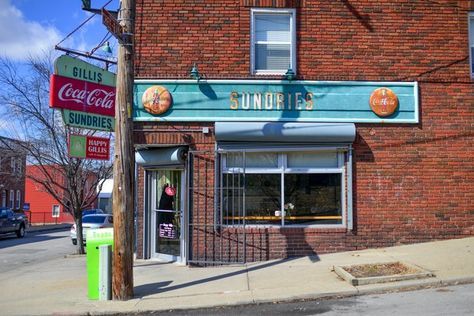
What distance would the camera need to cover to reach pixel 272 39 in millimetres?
11930

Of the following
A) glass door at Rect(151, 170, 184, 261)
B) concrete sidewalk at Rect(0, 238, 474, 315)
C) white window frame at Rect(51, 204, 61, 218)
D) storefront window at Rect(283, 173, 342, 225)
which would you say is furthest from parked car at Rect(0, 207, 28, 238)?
white window frame at Rect(51, 204, 61, 218)

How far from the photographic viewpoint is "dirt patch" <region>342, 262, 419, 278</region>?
356 inches

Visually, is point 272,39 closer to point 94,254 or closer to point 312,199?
point 312,199

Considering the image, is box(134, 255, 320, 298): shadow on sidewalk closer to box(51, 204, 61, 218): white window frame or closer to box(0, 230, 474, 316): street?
box(0, 230, 474, 316): street

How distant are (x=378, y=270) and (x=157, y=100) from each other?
5743 millimetres

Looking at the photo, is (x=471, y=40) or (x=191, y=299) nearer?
(x=191, y=299)

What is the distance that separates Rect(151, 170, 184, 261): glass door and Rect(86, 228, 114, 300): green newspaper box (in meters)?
3.10

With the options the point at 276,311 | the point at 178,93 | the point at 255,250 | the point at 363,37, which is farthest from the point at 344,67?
the point at 276,311

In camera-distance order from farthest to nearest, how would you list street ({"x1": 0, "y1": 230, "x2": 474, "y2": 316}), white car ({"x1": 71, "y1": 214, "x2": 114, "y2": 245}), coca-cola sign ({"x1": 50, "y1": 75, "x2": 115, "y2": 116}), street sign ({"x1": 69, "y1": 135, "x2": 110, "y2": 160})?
white car ({"x1": 71, "y1": 214, "x2": 114, "y2": 245})
street sign ({"x1": 69, "y1": 135, "x2": 110, "y2": 160})
coca-cola sign ({"x1": 50, "y1": 75, "x2": 115, "y2": 116})
street ({"x1": 0, "y1": 230, "x2": 474, "y2": 316})

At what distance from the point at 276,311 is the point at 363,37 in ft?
22.4

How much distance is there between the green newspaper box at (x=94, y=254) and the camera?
8703 mm

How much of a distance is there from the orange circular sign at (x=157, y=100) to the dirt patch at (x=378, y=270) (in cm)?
509

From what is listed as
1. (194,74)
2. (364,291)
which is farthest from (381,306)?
(194,74)

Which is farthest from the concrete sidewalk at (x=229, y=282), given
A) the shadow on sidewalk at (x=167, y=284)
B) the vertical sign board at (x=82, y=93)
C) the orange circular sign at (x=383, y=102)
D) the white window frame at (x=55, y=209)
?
the white window frame at (x=55, y=209)
